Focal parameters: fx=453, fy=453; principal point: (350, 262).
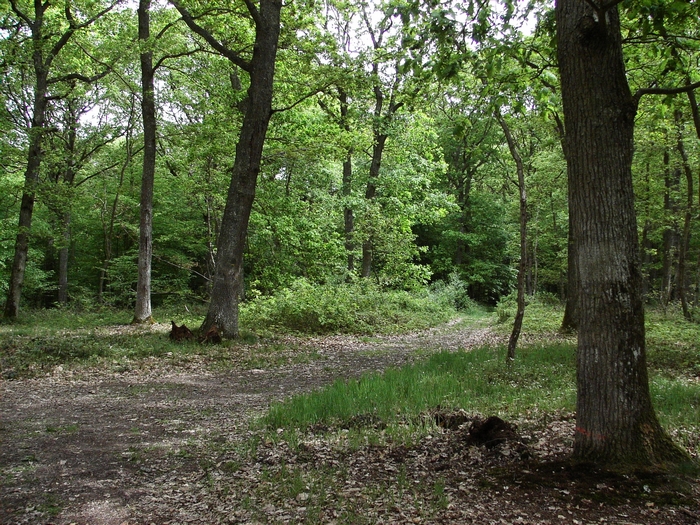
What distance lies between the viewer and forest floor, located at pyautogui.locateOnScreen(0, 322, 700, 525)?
3396mm

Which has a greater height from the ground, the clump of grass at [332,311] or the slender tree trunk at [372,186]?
the slender tree trunk at [372,186]

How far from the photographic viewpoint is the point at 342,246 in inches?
821

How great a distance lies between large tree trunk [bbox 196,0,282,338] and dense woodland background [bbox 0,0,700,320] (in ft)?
3.63

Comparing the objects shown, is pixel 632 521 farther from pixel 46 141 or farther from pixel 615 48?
pixel 46 141

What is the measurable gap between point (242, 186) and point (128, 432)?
7568 mm

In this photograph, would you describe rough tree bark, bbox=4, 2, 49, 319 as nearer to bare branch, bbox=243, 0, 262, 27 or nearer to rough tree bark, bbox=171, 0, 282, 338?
rough tree bark, bbox=171, 0, 282, 338

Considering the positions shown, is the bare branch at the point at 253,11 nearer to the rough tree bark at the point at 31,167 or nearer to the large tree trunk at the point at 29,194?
the rough tree bark at the point at 31,167

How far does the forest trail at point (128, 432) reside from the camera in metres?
3.82

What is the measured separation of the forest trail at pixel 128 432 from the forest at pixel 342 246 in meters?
0.07

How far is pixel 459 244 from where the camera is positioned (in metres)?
36.8

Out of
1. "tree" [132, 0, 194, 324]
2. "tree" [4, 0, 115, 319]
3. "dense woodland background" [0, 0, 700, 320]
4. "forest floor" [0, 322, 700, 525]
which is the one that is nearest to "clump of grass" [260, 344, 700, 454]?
"forest floor" [0, 322, 700, 525]

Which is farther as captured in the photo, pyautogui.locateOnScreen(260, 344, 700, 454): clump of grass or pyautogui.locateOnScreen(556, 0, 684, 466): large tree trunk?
pyautogui.locateOnScreen(260, 344, 700, 454): clump of grass

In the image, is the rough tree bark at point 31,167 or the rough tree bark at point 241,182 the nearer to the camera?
the rough tree bark at point 241,182

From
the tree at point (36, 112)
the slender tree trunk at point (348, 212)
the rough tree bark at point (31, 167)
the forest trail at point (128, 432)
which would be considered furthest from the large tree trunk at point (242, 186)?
the slender tree trunk at point (348, 212)
